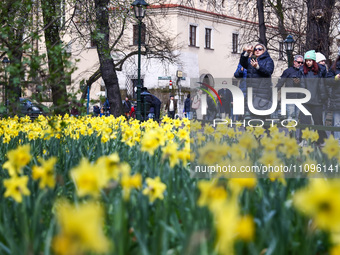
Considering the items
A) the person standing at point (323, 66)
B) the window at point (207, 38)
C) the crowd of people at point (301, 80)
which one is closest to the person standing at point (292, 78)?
the crowd of people at point (301, 80)

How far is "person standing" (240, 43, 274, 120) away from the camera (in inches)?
383

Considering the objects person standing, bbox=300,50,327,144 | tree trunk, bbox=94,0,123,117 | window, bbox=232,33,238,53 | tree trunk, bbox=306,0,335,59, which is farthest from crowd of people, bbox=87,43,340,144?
window, bbox=232,33,238,53

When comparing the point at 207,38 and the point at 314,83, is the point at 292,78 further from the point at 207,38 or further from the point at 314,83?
the point at 207,38

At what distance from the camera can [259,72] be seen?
9.89m

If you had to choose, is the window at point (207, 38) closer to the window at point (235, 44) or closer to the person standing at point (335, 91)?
the window at point (235, 44)

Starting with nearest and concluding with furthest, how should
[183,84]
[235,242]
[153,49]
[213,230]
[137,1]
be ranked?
[235,242] < [213,230] < [137,1] < [153,49] < [183,84]

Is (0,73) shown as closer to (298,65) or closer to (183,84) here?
(298,65)

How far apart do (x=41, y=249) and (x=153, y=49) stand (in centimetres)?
2357

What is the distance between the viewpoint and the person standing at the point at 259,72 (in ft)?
31.9

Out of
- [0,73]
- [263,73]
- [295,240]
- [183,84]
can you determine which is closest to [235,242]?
[295,240]

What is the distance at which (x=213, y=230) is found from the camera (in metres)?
2.44

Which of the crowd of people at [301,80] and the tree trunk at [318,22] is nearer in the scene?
the crowd of people at [301,80]

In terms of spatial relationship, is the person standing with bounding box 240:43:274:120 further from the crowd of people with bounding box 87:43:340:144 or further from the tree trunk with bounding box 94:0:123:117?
the tree trunk with bounding box 94:0:123:117

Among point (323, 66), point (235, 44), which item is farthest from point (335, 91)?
point (235, 44)
